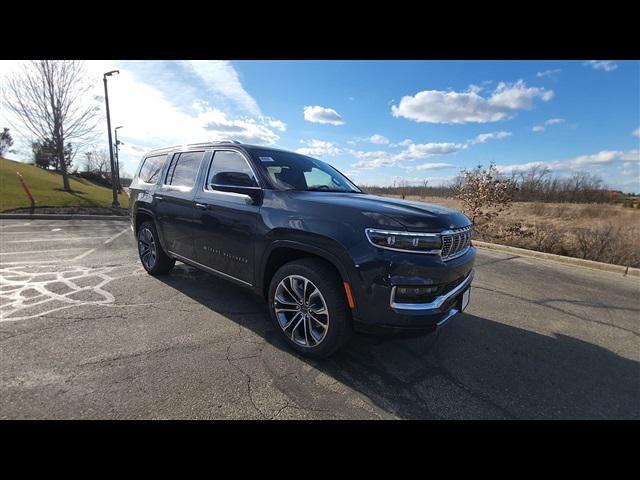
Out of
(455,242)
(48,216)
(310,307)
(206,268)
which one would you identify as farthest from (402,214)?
(48,216)

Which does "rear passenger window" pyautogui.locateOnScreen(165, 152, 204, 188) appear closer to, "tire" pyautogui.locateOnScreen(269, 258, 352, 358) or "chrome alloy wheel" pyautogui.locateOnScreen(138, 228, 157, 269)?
"chrome alloy wheel" pyautogui.locateOnScreen(138, 228, 157, 269)

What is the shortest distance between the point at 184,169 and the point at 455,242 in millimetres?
3443

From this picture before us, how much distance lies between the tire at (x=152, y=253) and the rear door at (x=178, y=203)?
309 millimetres

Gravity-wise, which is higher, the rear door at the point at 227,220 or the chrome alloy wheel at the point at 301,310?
the rear door at the point at 227,220

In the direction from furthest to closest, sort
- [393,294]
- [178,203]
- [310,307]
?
1. [178,203]
2. [310,307]
3. [393,294]


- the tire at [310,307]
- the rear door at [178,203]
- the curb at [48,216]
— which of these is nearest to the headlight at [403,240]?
the tire at [310,307]

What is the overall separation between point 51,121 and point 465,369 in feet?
63.9

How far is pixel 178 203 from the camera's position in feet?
13.0

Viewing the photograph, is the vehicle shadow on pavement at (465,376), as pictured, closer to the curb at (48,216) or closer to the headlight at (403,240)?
the headlight at (403,240)

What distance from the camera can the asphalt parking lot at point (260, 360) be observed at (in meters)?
2.18

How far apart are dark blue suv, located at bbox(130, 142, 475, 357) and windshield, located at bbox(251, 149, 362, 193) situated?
2cm

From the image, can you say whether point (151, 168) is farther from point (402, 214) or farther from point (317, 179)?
point (402, 214)

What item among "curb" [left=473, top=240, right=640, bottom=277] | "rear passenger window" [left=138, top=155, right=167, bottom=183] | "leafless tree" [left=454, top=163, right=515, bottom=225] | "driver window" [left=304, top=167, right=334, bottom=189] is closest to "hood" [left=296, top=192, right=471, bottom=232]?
"driver window" [left=304, top=167, right=334, bottom=189]

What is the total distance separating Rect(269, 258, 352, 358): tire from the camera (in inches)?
99.5
